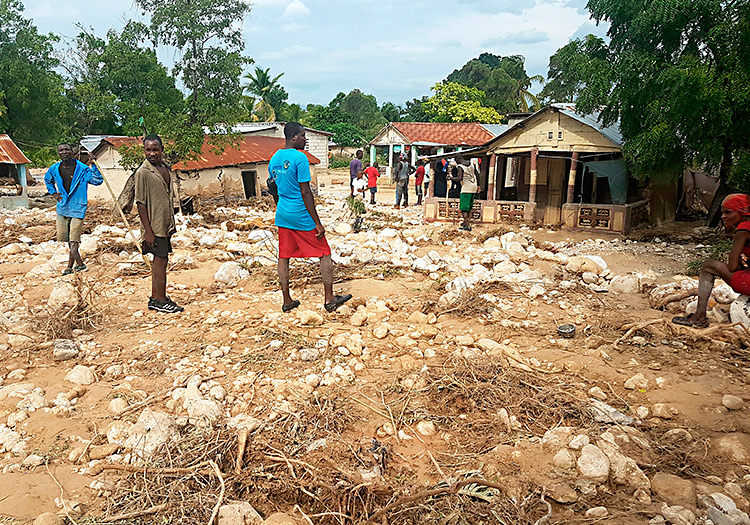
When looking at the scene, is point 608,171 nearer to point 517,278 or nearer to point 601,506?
point 517,278

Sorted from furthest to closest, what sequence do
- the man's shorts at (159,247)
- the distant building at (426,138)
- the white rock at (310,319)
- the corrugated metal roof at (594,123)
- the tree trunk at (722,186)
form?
1. the distant building at (426,138)
2. the corrugated metal roof at (594,123)
3. the tree trunk at (722,186)
4. the man's shorts at (159,247)
5. the white rock at (310,319)

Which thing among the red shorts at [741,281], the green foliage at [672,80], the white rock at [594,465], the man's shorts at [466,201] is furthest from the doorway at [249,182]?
the white rock at [594,465]

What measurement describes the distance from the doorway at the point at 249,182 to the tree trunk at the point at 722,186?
13.2m

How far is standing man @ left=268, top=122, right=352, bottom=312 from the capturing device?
4758mm

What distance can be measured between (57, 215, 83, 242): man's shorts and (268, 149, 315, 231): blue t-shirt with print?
124 inches

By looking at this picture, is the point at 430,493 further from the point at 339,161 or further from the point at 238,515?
the point at 339,161

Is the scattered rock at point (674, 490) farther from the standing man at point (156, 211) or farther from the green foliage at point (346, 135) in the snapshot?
the green foliage at point (346, 135)

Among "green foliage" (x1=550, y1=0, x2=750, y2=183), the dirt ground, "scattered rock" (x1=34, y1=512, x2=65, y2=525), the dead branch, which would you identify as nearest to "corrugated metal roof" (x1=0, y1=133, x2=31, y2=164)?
the dirt ground

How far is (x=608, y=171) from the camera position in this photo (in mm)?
A: 11422

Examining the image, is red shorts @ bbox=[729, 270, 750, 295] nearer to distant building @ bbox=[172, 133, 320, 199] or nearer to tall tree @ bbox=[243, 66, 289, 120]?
distant building @ bbox=[172, 133, 320, 199]

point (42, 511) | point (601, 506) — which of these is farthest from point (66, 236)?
point (601, 506)

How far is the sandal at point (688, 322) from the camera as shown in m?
4.48

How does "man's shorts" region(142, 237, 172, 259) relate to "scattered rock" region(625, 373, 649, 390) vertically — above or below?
above

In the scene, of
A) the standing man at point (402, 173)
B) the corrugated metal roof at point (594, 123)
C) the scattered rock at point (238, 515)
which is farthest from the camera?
the standing man at point (402, 173)
